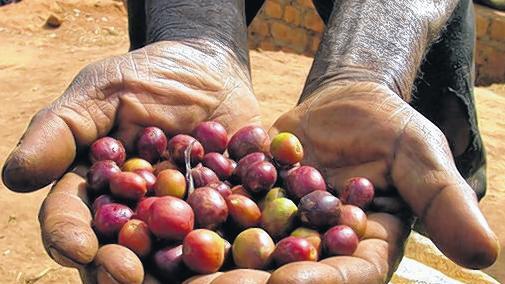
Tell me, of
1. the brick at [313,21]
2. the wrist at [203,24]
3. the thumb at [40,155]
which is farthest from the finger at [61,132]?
the brick at [313,21]

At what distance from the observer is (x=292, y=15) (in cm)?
788

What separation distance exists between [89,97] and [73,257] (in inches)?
23.0

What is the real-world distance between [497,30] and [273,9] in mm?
2105

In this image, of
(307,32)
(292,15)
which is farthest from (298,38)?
(292,15)

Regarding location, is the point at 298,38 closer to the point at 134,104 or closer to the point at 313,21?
the point at 313,21

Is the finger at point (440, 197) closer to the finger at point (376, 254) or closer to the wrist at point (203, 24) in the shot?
the finger at point (376, 254)

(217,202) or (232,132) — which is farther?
(232,132)

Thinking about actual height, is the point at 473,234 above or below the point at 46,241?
above

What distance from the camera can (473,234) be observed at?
6.17ft

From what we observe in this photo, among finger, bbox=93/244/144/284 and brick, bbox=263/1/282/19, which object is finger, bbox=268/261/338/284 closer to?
finger, bbox=93/244/144/284

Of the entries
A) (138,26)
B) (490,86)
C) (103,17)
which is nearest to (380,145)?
(138,26)

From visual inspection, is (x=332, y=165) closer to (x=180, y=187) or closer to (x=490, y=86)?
(x=180, y=187)

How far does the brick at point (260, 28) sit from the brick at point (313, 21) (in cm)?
46

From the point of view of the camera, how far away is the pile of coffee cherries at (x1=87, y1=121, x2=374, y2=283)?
6.40 feet
